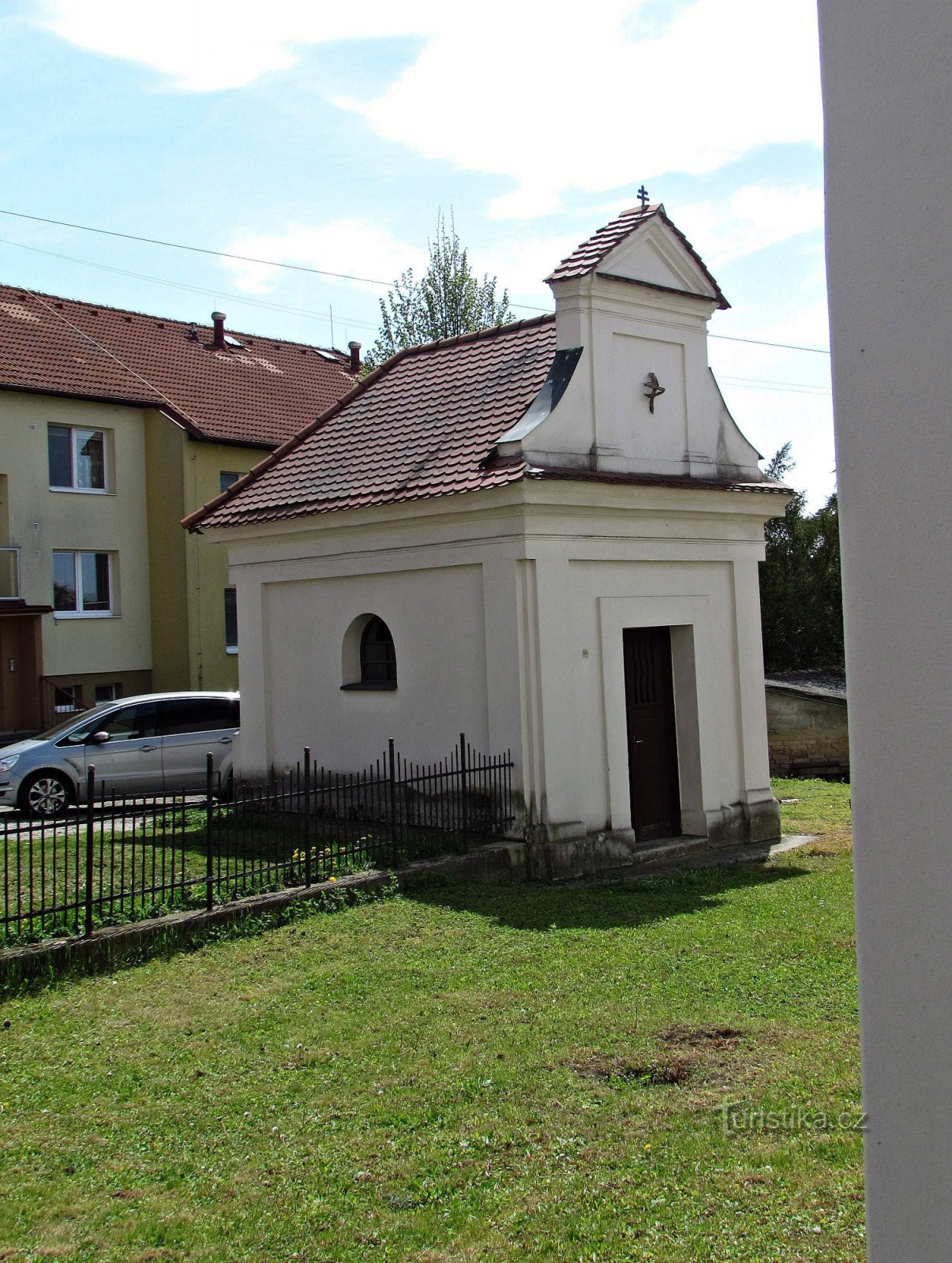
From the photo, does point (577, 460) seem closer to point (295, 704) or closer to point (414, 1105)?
point (295, 704)

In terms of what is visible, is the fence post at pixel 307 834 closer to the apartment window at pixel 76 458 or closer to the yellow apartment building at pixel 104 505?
the yellow apartment building at pixel 104 505

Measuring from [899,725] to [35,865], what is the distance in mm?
10158

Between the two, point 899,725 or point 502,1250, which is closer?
point 899,725

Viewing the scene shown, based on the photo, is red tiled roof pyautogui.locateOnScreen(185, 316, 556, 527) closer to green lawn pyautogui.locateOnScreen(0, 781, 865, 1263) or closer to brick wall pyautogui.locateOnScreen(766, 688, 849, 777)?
green lawn pyautogui.locateOnScreen(0, 781, 865, 1263)

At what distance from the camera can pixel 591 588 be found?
1278cm

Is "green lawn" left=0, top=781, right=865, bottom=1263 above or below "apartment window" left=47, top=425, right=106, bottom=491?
below

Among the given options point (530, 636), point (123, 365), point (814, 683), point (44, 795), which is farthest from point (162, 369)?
point (530, 636)

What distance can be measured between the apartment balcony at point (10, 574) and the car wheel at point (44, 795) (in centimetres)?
1002

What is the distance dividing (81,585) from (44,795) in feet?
39.1

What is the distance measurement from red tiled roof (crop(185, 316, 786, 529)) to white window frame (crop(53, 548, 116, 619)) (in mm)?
12314

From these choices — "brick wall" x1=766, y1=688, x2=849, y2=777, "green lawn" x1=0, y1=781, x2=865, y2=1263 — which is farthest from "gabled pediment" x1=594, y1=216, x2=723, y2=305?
"brick wall" x1=766, y1=688, x2=849, y2=777

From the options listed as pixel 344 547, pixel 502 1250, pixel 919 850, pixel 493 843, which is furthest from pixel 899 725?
pixel 344 547

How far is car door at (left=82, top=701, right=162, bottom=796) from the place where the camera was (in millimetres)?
17312

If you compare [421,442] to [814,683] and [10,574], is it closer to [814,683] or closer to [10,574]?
[814,683]
